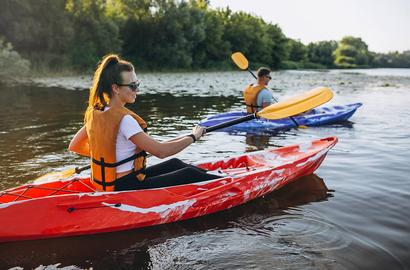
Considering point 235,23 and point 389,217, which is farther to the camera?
point 235,23

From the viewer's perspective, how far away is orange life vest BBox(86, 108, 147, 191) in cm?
339

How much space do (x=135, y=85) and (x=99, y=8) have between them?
33.2 meters

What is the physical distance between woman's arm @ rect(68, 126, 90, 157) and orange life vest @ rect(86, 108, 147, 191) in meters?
0.33

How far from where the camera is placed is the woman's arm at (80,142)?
393 centimetres

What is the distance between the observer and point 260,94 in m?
8.38

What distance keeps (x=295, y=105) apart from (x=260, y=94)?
9.78 ft

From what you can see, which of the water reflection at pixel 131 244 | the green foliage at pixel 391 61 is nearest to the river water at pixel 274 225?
the water reflection at pixel 131 244

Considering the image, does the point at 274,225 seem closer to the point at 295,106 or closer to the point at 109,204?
the point at 109,204

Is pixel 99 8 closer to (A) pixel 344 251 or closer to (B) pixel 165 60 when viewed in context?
(B) pixel 165 60

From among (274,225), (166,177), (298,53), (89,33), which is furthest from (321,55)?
(166,177)

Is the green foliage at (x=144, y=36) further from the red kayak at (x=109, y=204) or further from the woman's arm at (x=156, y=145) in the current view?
the woman's arm at (x=156, y=145)

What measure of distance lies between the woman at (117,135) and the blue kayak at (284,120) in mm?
4709

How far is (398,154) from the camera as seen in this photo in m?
6.57

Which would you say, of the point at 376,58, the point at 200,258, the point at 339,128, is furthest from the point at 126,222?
the point at 376,58
